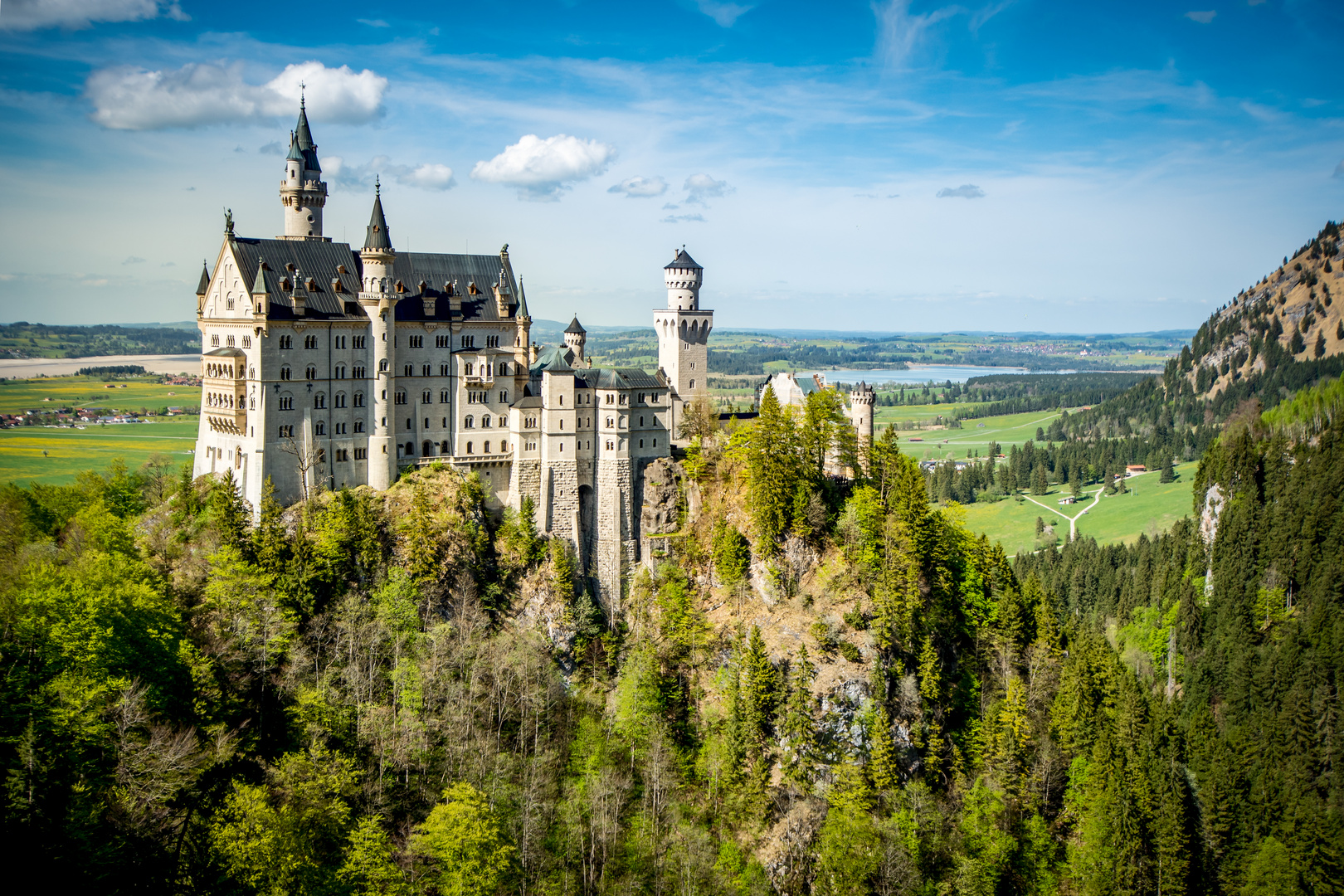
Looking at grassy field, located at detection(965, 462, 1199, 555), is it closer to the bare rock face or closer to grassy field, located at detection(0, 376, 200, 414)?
the bare rock face

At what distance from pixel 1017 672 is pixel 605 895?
113 ft

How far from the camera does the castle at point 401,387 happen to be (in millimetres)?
73562

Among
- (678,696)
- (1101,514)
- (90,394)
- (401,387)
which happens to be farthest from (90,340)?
(1101,514)

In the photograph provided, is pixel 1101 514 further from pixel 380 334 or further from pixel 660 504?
pixel 380 334

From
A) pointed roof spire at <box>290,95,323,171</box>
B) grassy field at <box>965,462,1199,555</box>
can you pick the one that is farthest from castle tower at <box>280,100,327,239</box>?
grassy field at <box>965,462,1199,555</box>

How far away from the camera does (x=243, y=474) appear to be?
243ft

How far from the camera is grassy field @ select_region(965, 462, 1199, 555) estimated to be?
157m

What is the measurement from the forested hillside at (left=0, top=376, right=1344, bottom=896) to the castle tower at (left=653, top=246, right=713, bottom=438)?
34.6ft

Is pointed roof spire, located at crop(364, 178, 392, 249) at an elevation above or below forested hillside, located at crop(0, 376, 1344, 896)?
above

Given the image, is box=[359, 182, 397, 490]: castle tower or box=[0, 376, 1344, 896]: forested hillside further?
box=[359, 182, 397, 490]: castle tower

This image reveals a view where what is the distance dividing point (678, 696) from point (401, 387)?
3205 centimetres

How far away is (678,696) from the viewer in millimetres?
76062

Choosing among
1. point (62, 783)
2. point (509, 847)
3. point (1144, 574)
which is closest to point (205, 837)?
point (62, 783)

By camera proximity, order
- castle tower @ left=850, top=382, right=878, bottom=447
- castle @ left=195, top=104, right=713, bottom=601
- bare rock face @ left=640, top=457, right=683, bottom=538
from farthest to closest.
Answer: castle tower @ left=850, top=382, right=878, bottom=447 < bare rock face @ left=640, top=457, right=683, bottom=538 < castle @ left=195, top=104, right=713, bottom=601
